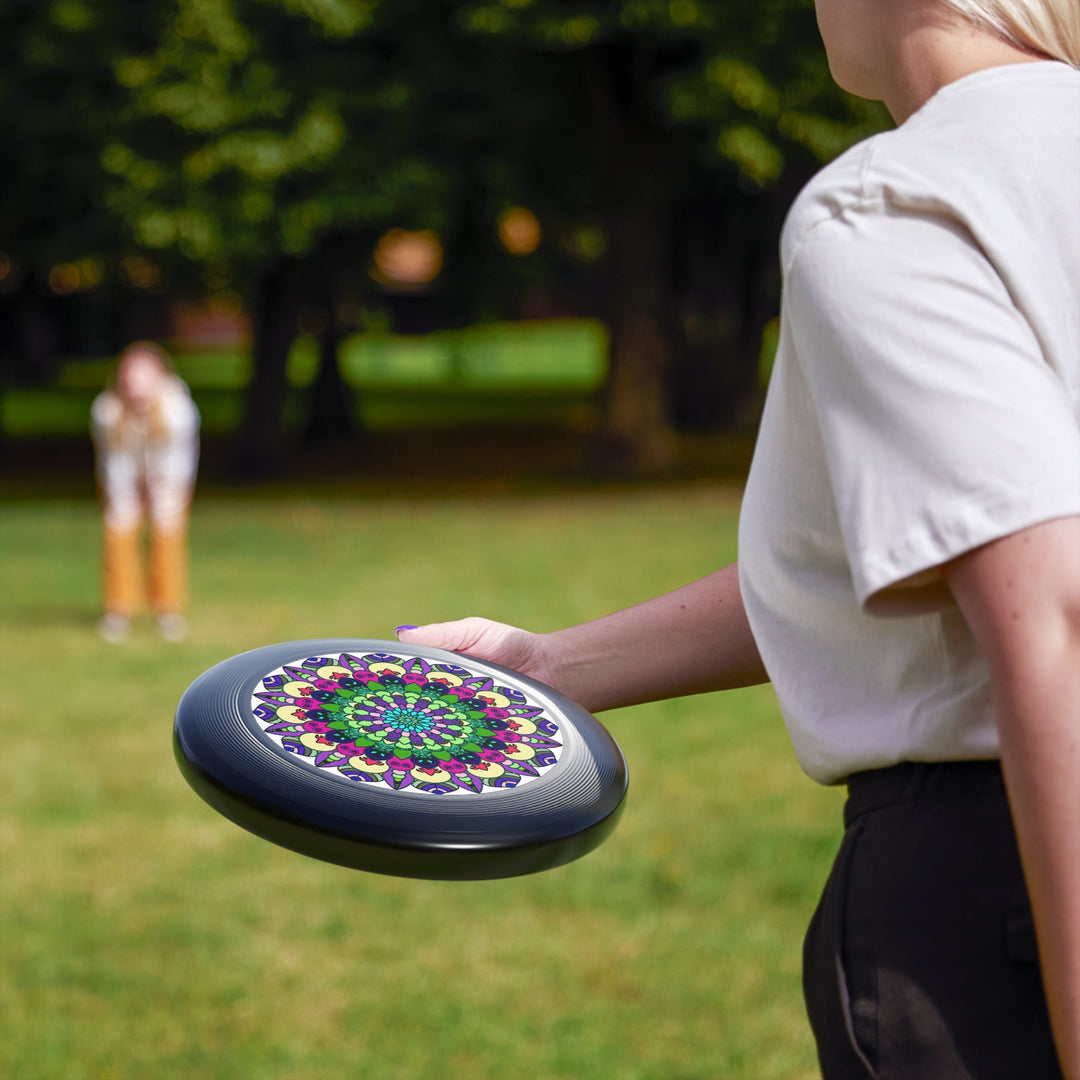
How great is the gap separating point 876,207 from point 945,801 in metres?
0.50

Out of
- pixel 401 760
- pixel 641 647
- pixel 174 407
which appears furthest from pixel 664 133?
pixel 401 760

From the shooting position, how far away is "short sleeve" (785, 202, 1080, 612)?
1005 mm

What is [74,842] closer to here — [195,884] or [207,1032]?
[195,884]

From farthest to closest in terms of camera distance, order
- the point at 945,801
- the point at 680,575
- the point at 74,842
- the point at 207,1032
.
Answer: the point at 680,575 < the point at 74,842 < the point at 207,1032 < the point at 945,801

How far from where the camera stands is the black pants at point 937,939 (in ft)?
3.91

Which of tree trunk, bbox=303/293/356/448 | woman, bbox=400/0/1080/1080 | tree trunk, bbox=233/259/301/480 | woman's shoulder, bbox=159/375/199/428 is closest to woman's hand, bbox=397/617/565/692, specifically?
woman, bbox=400/0/1080/1080

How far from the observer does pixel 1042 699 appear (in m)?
1.02

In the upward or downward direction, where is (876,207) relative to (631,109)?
upward

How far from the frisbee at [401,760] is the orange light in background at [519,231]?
19422 millimetres

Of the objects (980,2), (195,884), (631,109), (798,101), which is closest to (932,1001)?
(980,2)

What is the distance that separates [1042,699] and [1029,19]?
0.56m

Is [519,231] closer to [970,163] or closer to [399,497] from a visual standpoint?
[399,497]

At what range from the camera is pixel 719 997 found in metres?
4.31

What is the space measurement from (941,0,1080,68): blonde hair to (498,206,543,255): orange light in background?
19760 mm
